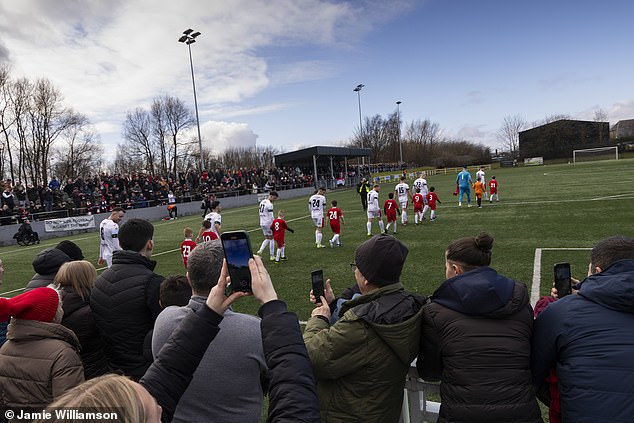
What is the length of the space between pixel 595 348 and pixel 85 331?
3.74 m

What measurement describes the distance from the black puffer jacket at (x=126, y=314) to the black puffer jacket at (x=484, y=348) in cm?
247

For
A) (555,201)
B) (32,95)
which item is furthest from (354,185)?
(32,95)

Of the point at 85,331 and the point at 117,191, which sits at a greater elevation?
the point at 117,191

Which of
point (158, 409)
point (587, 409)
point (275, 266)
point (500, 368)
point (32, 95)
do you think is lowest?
point (275, 266)

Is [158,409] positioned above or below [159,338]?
above

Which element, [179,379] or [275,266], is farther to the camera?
[275,266]

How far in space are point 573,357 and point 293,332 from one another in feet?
5.07

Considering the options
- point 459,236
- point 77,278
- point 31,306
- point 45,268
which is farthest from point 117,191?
point 31,306

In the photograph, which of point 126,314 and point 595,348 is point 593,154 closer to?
point 595,348

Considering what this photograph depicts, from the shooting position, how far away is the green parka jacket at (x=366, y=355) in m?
2.05

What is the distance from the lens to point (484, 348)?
2.12 meters

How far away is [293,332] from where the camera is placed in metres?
1.53

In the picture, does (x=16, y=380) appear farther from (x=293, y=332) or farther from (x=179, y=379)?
(x=293, y=332)

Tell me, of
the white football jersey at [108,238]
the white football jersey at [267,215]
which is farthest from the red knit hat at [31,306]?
the white football jersey at [267,215]
